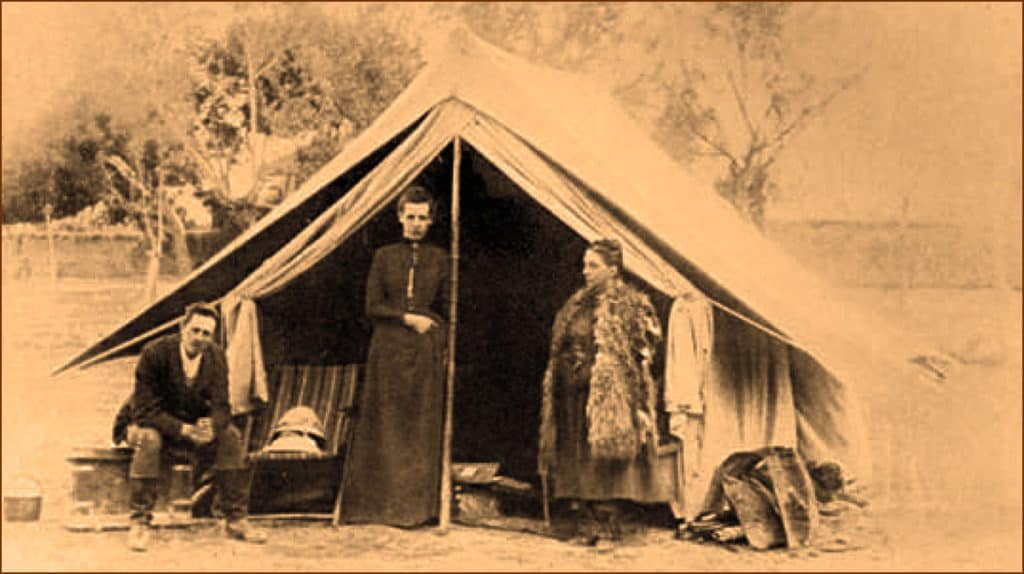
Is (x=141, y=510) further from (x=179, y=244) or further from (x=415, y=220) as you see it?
(x=415, y=220)

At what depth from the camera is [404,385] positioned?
6176 millimetres

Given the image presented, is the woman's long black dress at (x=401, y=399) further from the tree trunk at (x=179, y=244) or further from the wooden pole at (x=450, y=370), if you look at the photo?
the tree trunk at (x=179, y=244)

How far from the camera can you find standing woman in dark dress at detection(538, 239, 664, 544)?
20.0ft

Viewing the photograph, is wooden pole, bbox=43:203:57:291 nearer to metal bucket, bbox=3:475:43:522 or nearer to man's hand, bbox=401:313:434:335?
metal bucket, bbox=3:475:43:522

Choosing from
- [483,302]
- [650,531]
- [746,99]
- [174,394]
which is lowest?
[650,531]

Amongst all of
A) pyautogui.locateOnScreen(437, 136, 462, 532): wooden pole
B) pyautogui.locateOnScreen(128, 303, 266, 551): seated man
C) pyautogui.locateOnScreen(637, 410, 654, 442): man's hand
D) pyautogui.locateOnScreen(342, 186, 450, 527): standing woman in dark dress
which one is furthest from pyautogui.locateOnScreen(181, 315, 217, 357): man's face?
pyautogui.locateOnScreen(637, 410, 654, 442): man's hand

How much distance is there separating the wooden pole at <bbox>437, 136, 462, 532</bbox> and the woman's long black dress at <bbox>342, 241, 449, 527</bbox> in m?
0.03

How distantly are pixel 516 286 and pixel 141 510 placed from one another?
5.88 ft

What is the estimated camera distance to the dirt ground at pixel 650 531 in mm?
6098

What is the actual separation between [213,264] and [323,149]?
681 millimetres

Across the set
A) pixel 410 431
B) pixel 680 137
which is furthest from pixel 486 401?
pixel 680 137

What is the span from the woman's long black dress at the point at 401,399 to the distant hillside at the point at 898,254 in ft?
5.00

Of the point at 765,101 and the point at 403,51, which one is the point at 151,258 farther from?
the point at 765,101

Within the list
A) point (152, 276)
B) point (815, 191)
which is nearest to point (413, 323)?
point (152, 276)
